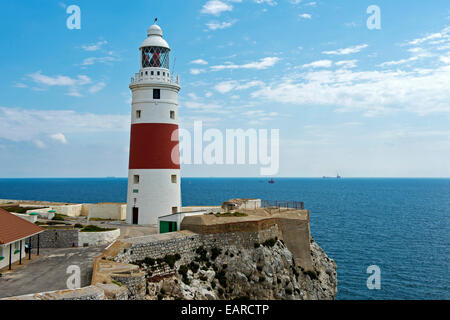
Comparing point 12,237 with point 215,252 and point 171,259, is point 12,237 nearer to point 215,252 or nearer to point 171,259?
point 171,259

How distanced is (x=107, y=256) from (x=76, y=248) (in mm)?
5883

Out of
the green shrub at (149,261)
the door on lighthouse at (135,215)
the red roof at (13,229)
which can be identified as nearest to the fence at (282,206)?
the door on lighthouse at (135,215)

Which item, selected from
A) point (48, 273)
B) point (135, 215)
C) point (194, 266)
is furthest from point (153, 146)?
point (48, 273)

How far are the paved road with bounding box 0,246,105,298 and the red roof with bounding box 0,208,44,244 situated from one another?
1672 mm

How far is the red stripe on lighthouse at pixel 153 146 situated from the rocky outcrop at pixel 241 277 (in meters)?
9.81

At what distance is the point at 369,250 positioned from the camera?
174 feet

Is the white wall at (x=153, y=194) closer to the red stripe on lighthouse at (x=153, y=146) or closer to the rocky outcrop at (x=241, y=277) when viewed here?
the red stripe on lighthouse at (x=153, y=146)

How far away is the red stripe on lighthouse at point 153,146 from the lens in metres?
32.7

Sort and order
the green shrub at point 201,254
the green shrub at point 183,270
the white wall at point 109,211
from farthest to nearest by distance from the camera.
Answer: the white wall at point 109,211 → the green shrub at point 201,254 → the green shrub at point 183,270

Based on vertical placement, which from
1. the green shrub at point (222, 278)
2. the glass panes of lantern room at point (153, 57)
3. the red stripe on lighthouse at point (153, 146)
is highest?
the glass panes of lantern room at point (153, 57)

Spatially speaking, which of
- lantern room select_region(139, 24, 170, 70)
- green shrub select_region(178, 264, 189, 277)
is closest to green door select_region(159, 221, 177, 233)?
green shrub select_region(178, 264, 189, 277)

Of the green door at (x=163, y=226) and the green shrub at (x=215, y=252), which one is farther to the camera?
the green door at (x=163, y=226)

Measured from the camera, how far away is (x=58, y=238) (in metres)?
26.4

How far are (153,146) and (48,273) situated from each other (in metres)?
15.4
